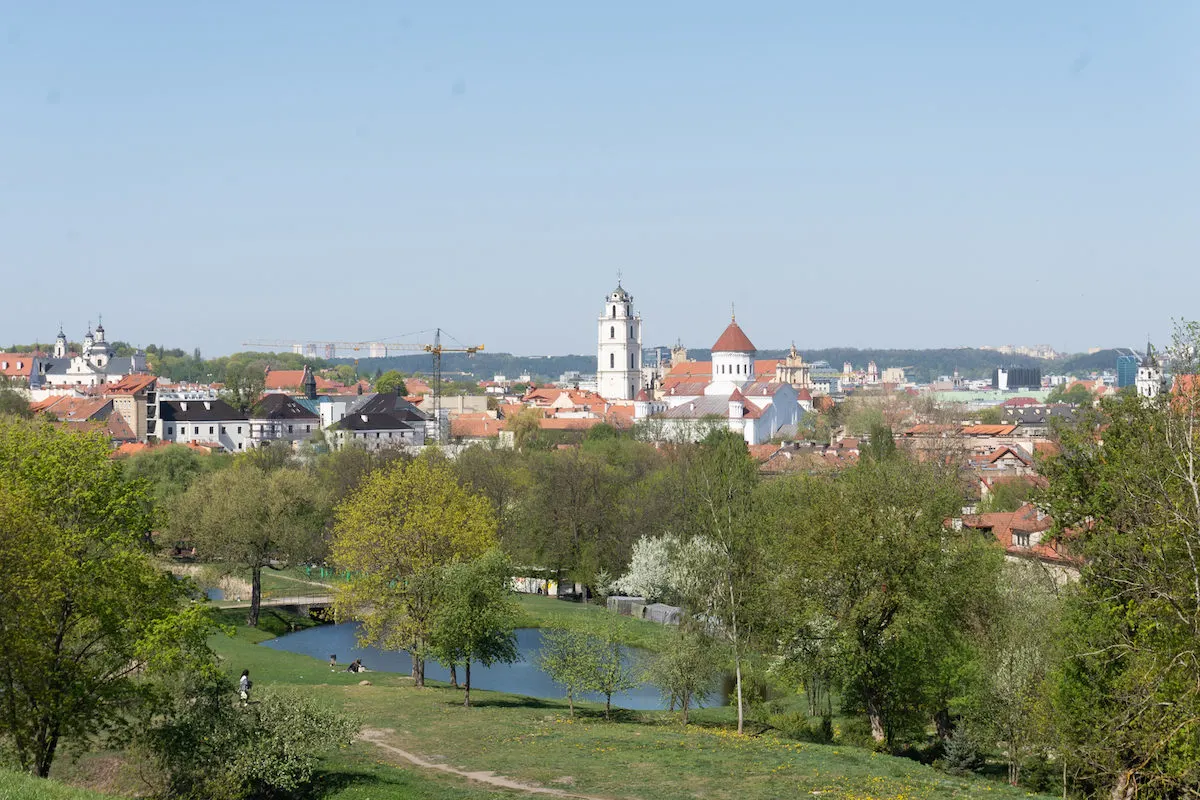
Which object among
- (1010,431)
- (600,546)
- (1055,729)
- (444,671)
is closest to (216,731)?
(1055,729)

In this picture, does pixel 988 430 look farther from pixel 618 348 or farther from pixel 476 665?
pixel 476 665

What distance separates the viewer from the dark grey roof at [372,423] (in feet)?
410

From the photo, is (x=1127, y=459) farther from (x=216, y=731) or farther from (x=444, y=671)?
(x=444, y=671)

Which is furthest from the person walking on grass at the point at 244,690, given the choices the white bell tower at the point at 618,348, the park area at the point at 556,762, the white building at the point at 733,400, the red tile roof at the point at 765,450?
the white bell tower at the point at 618,348

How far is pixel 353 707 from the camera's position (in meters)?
31.6

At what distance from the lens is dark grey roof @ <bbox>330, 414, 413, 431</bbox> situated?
125062 millimetres

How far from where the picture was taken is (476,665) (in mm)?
46719

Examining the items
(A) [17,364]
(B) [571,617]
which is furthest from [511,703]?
A: (A) [17,364]

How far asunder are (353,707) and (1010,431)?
381 feet

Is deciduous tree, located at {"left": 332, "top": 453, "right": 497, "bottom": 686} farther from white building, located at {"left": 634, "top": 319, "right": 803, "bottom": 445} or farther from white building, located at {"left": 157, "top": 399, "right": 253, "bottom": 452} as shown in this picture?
white building, located at {"left": 157, "top": 399, "right": 253, "bottom": 452}

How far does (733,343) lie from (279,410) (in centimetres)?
5376

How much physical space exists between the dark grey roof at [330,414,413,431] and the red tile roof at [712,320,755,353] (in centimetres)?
4262

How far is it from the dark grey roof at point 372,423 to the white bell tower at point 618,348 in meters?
46.3

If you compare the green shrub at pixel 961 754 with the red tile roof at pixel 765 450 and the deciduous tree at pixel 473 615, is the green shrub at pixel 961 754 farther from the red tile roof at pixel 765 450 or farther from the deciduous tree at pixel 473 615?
the red tile roof at pixel 765 450
